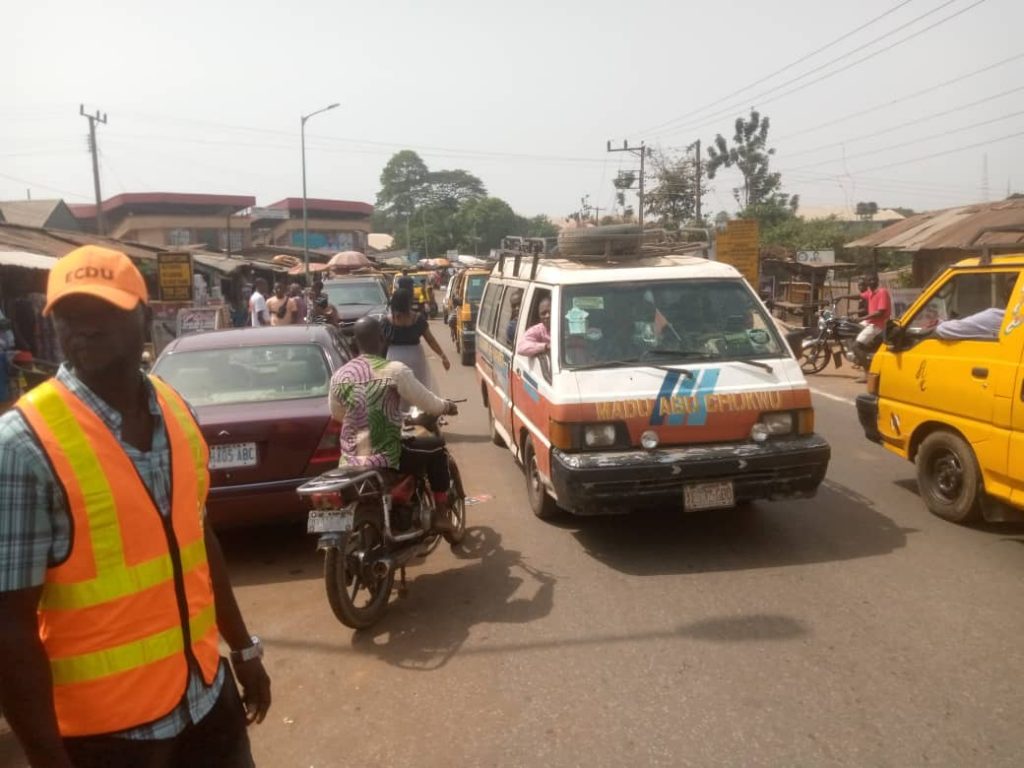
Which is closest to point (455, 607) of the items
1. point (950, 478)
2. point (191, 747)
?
point (191, 747)

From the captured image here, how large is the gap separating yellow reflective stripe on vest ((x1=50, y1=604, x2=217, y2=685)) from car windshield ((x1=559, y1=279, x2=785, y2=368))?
4.16 meters

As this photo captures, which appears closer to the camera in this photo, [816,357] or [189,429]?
[189,429]

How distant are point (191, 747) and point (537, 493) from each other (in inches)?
179

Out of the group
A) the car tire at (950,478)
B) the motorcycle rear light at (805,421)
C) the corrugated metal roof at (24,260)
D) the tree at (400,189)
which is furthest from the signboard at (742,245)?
the tree at (400,189)

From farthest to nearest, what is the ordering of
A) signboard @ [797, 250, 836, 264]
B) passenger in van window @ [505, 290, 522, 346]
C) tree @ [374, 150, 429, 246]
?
1. tree @ [374, 150, 429, 246]
2. signboard @ [797, 250, 836, 264]
3. passenger in van window @ [505, 290, 522, 346]

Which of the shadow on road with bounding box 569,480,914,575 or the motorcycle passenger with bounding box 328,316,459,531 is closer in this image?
the motorcycle passenger with bounding box 328,316,459,531

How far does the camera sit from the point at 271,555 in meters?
5.91

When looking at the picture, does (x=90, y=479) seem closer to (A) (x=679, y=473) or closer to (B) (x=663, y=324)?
(A) (x=679, y=473)

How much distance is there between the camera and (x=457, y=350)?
20.7 meters

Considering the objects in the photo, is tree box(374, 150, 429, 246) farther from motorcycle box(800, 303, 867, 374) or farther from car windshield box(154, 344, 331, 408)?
car windshield box(154, 344, 331, 408)

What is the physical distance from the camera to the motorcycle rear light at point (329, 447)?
551 cm

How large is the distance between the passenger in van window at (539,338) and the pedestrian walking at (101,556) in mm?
4239

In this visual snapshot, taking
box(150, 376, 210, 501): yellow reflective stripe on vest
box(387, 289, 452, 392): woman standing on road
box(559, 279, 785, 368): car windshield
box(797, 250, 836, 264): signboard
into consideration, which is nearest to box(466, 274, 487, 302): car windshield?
box(797, 250, 836, 264): signboard

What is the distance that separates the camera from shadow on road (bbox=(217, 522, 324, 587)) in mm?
5480
